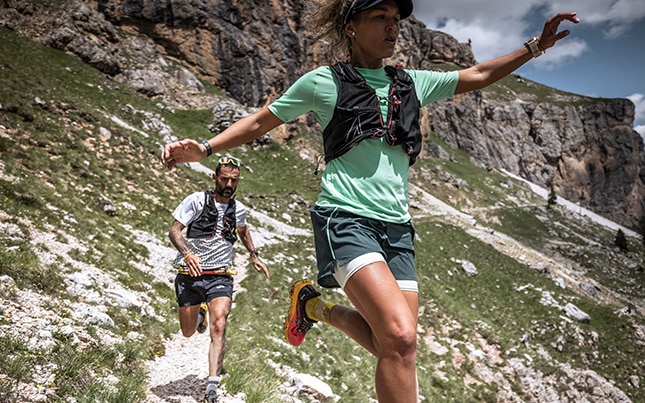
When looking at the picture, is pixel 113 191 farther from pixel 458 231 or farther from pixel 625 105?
pixel 625 105

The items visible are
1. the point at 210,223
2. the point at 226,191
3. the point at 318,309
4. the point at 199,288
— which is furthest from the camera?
the point at 226,191

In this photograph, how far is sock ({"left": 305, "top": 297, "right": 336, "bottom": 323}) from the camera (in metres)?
3.89

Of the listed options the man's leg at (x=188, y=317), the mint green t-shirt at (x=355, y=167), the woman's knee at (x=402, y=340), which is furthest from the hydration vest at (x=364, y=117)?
the man's leg at (x=188, y=317)

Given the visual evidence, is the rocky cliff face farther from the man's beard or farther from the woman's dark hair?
the man's beard

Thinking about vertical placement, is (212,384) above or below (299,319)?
below

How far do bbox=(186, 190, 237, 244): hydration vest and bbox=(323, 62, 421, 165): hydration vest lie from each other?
11.6 feet

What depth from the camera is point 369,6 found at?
10.7 ft

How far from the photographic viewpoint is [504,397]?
A: 1330 centimetres

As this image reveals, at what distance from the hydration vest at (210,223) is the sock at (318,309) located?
2791 mm

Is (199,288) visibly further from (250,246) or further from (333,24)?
(333,24)

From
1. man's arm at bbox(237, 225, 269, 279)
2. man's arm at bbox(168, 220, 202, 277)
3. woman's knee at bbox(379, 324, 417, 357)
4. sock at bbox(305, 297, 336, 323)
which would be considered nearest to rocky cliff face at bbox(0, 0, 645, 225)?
woman's knee at bbox(379, 324, 417, 357)

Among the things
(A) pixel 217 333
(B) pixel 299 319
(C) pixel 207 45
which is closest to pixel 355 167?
(B) pixel 299 319

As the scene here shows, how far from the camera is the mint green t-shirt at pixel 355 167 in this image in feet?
10.2

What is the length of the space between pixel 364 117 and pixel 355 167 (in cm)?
41
